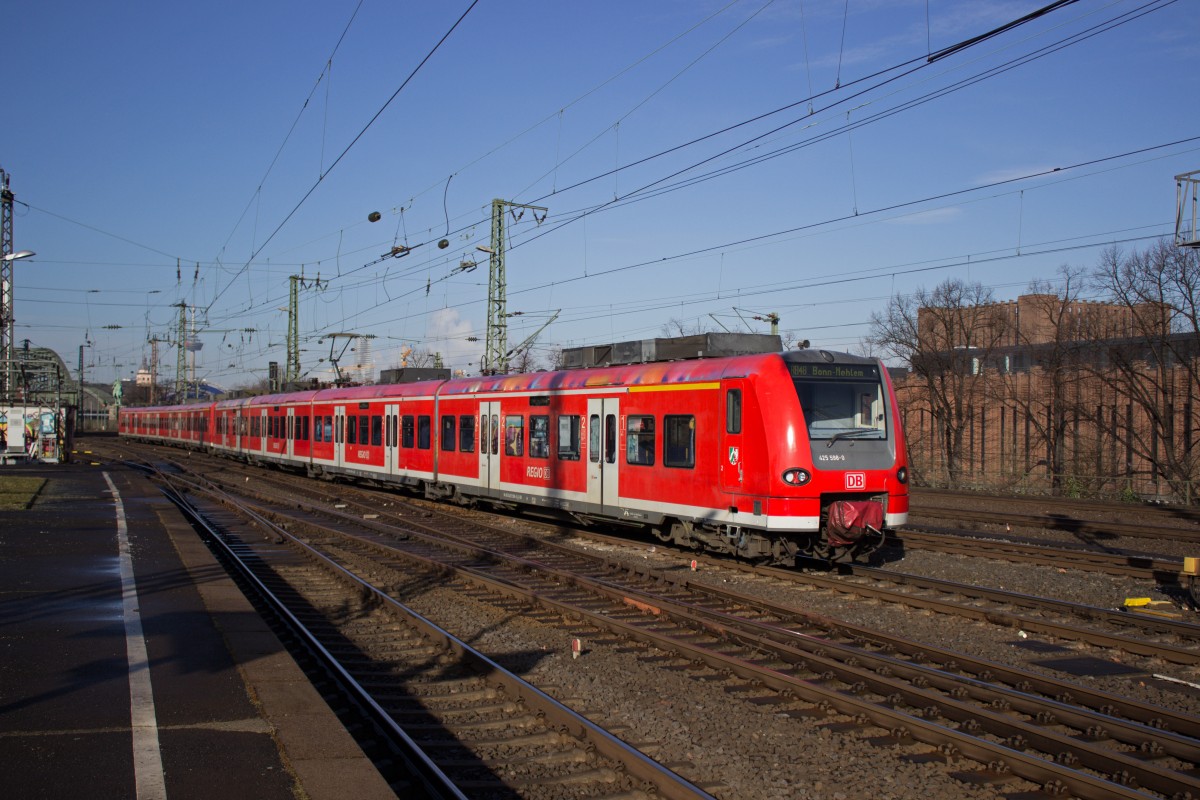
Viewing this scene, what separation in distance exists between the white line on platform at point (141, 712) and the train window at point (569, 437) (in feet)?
25.3

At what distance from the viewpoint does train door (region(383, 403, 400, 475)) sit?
2577cm


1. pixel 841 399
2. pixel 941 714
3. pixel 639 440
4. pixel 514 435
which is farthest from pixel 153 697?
pixel 514 435

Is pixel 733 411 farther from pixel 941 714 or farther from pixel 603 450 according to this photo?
pixel 941 714

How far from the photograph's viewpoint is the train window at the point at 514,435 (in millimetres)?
18969

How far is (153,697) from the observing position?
22.0 ft

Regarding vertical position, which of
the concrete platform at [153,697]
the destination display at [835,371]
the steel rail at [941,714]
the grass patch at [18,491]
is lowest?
the steel rail at [941,714]

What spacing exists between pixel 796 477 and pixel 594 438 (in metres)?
5.02

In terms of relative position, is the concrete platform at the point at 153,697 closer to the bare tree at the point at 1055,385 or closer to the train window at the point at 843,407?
the train window at the point at 843,407

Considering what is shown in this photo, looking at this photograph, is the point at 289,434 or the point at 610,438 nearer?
the point at 610,438

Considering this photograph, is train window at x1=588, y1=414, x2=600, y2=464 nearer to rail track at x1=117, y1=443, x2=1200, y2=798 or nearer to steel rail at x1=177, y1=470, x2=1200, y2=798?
rail track at x1=117, y1=443, x2=1200, y2=798

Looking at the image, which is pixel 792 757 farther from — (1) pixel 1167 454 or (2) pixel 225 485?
(1) pixel 1167 454

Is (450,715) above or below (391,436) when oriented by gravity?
below

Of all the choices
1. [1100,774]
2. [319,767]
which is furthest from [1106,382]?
[319,767]

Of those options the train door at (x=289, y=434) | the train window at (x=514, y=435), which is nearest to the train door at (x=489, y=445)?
the train window at (x=514, y=435)
